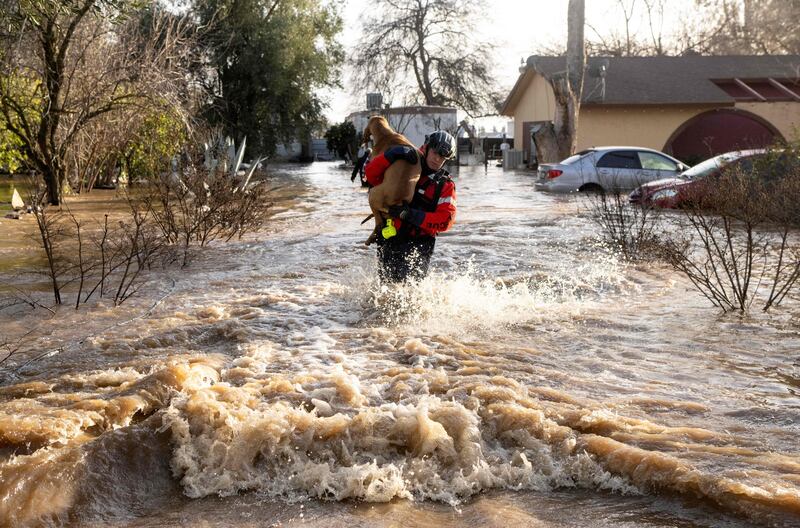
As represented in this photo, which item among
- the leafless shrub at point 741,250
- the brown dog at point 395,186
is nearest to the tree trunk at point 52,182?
the brown dog at point 395,186

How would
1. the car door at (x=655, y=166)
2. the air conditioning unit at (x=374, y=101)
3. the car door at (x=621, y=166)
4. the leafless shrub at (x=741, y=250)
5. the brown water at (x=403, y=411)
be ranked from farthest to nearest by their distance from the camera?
1. the air conditioning unit at (x=374, y=101)
2. the car door at (x=621, y=166)
3. the car door at (x=655, y=166)
4. the leafless shrub at (x=741, y=250)
5. the brown water at (x=403, y=411)

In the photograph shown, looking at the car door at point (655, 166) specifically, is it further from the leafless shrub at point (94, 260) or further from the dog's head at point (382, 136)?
the dog's head at point (382, 136)

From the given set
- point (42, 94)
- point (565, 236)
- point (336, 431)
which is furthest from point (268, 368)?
point (42, 94)

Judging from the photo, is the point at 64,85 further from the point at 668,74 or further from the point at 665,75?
the point at 668,74

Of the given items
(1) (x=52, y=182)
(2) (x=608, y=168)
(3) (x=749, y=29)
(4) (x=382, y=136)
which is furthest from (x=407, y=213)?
(3) (x=749, y=29)

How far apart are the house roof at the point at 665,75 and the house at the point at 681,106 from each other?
36 mm

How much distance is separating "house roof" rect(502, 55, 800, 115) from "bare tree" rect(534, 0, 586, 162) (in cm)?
408

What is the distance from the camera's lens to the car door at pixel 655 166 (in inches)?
770

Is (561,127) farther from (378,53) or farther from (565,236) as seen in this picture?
(378,53)

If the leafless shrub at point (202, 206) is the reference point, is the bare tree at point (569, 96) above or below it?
above

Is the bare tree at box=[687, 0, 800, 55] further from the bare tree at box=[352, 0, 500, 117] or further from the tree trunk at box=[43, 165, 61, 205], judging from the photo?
the tree trunk at box=[43, 165, 61, 205]

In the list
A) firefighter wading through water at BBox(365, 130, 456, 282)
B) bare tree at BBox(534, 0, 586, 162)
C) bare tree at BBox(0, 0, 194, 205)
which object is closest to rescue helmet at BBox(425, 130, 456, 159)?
firefighter wading through water at BBox(365, 130, 456, 282)

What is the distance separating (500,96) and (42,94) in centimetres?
3616

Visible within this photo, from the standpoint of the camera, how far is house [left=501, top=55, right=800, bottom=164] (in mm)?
29375
